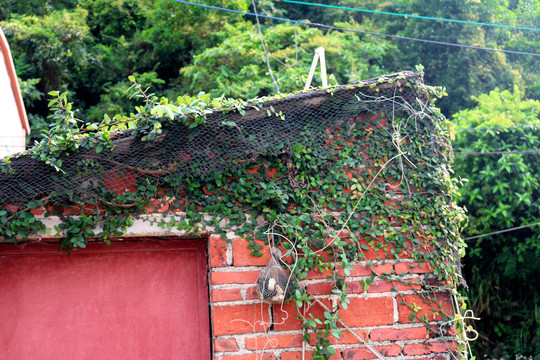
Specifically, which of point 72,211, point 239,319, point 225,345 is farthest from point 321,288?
point 72,211

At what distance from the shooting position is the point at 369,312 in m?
3.02

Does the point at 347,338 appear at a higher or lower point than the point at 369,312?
lower

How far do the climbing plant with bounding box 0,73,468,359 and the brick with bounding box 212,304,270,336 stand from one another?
0.25 meters

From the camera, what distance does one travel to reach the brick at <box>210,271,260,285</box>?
2.91m

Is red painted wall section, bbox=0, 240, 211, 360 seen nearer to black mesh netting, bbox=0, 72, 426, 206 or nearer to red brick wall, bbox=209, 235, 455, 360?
red brick wall, bbox=209, 235, 455, 360

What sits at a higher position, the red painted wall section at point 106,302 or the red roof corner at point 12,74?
the red roof corner at point 12,74

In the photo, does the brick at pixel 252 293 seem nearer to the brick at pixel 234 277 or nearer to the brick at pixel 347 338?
the brick at pixel 234 277

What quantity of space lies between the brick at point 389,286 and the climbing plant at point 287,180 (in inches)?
0.9

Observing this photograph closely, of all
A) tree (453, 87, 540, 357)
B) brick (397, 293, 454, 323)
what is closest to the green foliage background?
tree (453, 87, 540, 357)

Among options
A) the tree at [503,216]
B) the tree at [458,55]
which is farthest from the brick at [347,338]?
the tree at [458,55]

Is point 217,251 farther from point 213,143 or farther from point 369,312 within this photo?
point 369,312

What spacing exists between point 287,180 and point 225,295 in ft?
2.46

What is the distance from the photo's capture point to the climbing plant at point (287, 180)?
2750 millimetres

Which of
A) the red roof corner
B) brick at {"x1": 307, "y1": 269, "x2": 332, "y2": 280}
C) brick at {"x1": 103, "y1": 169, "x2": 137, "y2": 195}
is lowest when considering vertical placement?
brick at {"x1": 307, "y1": 269, "x2": 332, "y2": 280}
